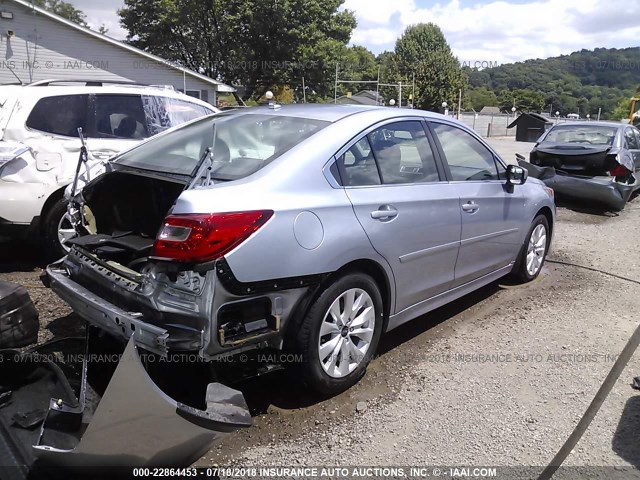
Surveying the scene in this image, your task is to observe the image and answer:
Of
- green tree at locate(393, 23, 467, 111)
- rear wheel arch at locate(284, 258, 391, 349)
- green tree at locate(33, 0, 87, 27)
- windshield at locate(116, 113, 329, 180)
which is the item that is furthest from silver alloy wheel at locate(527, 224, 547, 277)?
green tree at locate(393, 23, 467, 111)

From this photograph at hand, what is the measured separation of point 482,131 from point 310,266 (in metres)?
44.4

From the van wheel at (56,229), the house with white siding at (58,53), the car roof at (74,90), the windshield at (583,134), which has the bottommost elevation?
the van wheel at (56,229)

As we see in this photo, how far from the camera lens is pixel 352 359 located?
3.26 metres

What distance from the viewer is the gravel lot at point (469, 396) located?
9.16 feet

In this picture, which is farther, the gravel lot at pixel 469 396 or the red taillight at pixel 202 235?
the gravel lot at pixel 469 396

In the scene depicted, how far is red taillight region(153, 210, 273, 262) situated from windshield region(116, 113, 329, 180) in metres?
0.39

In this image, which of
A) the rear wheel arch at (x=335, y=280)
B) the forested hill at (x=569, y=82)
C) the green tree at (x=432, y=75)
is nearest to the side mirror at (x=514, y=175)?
the rear wheel arch at (x=335, y=280)

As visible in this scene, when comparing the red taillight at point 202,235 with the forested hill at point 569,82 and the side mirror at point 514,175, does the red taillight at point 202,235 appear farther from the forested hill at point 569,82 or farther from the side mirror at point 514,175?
the forested hill at point 569,82

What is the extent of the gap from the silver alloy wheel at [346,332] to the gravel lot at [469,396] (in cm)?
23

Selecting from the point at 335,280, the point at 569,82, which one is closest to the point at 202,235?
the point at 335,280

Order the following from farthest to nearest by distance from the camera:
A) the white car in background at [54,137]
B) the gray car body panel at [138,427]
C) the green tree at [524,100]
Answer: the green tree at [524,100] < the white car in background at [54,137] < the gray car body panel at [138,427]

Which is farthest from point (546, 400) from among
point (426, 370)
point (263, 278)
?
point (263, 278)

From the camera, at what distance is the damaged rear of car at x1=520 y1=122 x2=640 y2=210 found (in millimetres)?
9008

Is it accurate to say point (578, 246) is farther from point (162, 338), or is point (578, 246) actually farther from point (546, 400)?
point (162, 338)
